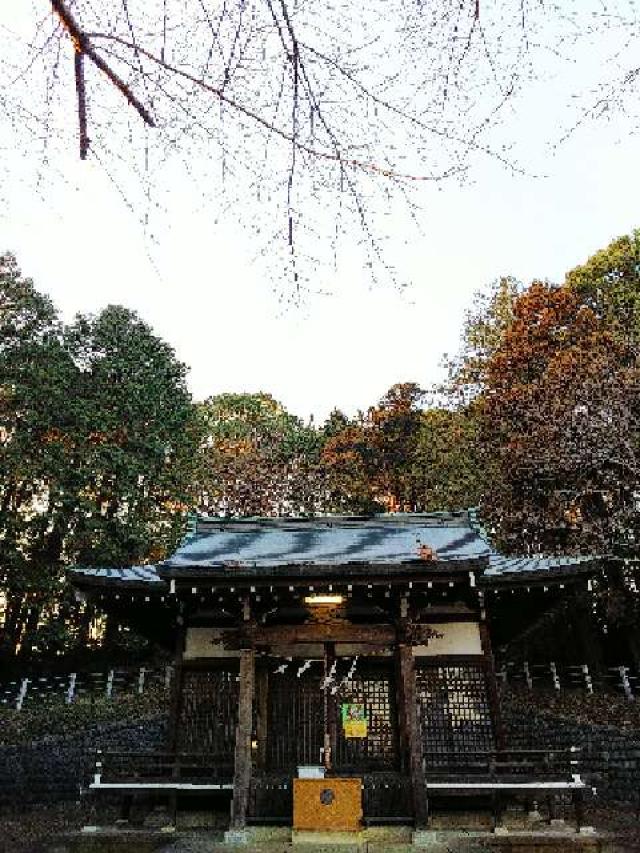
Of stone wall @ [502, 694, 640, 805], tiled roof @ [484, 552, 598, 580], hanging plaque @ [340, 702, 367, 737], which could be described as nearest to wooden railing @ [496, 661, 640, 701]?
stone wall @ [502, 694, 640, 805]

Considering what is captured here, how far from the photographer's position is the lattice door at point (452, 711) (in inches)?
318

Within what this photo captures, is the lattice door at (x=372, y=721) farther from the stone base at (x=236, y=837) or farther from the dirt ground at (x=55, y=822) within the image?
the dirt ground at (x=55, y=822)

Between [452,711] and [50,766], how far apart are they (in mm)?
7799

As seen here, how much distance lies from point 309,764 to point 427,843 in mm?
1962

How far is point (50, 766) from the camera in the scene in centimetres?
1134

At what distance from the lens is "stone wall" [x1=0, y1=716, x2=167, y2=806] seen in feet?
35.3

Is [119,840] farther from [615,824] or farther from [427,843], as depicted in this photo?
[615,824]

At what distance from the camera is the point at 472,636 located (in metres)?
8.64

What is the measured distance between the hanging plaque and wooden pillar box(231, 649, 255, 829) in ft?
4.72

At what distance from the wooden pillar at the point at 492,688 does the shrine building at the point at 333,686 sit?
0.7 inches

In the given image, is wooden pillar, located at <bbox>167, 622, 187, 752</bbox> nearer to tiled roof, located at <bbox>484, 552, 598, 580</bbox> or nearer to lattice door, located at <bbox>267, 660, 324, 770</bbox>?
lattice door, located at <bbox>267, 660, 324, 770</bbox>

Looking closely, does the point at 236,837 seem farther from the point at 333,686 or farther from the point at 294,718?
the point at 333,686

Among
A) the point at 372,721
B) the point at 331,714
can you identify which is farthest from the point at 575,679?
the point at 331,714

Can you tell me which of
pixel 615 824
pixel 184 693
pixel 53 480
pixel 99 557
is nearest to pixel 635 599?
pixel 615 824
